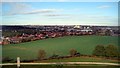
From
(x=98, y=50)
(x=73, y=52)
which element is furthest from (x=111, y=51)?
(x=73, y=52)

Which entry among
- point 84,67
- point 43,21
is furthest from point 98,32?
point 43,21

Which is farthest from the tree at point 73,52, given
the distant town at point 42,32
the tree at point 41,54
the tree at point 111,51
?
the tree at point 111,51

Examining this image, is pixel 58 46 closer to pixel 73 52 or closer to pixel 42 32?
pixel 73 52

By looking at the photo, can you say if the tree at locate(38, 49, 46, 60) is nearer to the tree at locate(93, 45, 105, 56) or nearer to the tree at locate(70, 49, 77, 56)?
the tree at locate(70, 49, 77, 56)

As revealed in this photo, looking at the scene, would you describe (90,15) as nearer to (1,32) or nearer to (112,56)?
(112,56)

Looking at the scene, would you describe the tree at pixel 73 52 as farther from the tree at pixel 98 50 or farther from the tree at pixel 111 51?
the tree at pixel 111 51

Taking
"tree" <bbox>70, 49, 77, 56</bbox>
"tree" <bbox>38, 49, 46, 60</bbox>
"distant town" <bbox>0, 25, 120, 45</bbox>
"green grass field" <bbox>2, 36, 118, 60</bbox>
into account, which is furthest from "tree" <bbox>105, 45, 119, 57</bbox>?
"tree" <bbox>38, 49, 46, 60</bbox>
